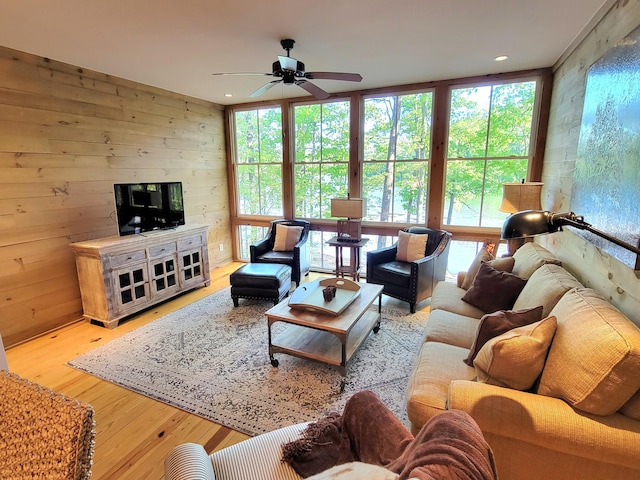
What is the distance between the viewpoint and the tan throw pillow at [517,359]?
144 cm

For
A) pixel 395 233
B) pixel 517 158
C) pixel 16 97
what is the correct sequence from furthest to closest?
pixel 395 233 → pixel 517 158 → pixel 16 97

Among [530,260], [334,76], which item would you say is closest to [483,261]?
[530,260]

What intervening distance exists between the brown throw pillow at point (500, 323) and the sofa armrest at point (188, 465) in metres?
1.41

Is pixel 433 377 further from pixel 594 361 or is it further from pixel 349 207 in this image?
pixel 349 207

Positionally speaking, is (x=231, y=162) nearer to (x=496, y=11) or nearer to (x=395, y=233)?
(x=395, y=233)

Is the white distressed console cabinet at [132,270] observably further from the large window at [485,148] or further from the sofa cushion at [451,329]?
the large window at [485,148]

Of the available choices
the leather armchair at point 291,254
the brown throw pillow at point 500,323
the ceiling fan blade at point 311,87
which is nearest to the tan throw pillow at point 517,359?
the brown throw pillow at point 500,323

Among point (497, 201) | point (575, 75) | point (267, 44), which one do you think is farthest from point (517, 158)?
point (267, 44)

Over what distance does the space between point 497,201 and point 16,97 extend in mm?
5133

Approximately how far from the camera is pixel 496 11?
91.4 inches

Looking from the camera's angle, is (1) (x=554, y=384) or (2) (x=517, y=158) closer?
(1) (x=554, y=384)

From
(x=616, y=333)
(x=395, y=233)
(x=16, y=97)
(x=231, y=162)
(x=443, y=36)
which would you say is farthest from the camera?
(x=231, y=162)

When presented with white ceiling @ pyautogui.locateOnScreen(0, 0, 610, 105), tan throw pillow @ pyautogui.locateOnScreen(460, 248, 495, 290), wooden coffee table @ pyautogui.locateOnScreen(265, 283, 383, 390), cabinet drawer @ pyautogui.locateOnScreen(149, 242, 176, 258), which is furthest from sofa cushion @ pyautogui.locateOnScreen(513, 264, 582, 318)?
cabinet drawer @ pyautogui.locateOnScreen(149, 242, 176, 258)

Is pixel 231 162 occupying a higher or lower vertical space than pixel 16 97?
lower
